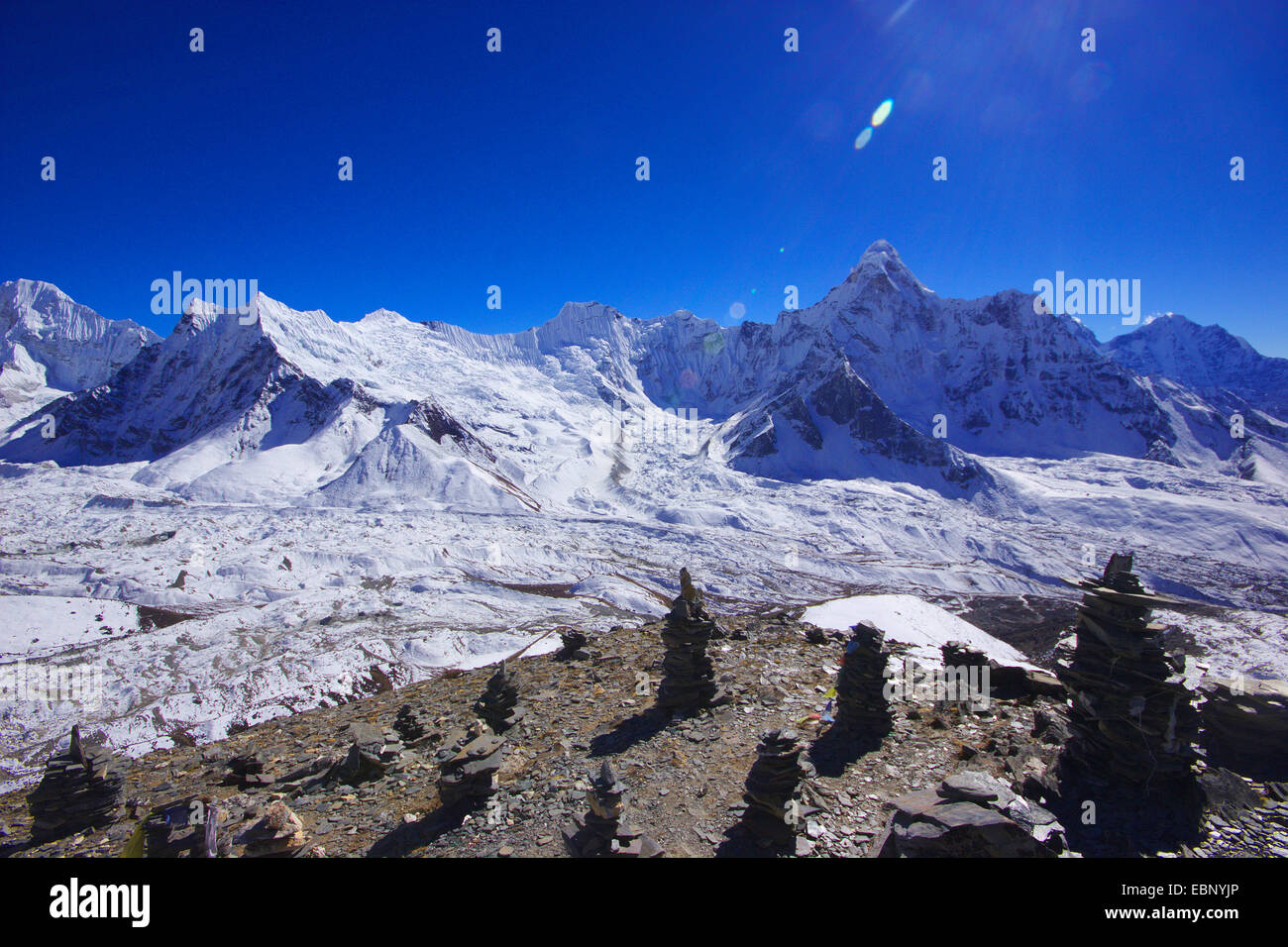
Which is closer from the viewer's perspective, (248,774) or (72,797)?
(72,797)

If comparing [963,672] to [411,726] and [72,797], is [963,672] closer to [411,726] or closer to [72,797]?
[411,726]

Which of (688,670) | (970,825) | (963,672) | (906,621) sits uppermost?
(970,825)

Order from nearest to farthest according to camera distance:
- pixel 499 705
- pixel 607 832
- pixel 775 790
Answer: pixel 607 832, pixel 775 790, pixel 499 705

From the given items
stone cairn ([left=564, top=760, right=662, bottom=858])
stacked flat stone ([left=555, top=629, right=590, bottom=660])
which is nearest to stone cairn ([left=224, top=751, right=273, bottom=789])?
stacked flat stone ([left=555, top=629, right=590, bottom=660])

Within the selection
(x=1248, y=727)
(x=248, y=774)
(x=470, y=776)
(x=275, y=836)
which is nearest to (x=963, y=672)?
(x=1248, y=727)

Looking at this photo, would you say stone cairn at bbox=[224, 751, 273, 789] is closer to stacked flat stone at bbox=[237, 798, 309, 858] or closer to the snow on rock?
stacked flat stone at bbox=[237, 798, 309, 858]
